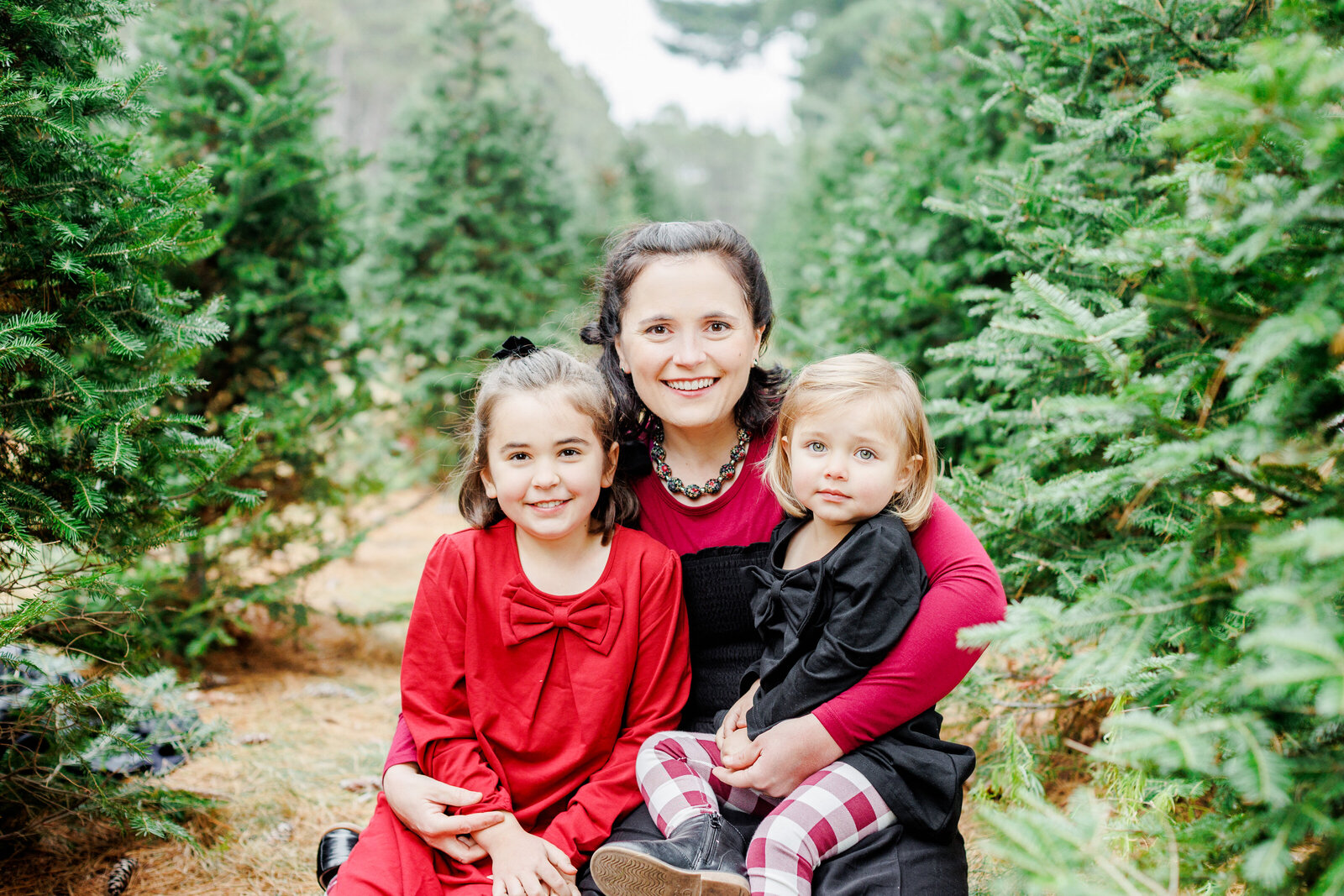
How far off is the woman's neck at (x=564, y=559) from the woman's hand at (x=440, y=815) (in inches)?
21.4

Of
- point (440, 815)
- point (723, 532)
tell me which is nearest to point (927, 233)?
point (723, 532)

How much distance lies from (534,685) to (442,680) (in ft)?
0.80

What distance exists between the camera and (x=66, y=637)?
7.77ft

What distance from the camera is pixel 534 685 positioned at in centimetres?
209

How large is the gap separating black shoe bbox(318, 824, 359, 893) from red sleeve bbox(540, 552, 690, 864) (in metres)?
0.59

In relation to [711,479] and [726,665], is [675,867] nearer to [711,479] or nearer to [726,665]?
[726,665]

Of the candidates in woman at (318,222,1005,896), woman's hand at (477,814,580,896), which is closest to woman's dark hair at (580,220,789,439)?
woman at (318,222,1005,896)

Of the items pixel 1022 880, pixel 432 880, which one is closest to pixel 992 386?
pixel 1022 880

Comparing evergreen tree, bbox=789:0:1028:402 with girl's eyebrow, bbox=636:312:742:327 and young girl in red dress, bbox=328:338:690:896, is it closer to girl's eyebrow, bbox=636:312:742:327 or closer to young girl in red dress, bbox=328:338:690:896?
girl's eyebrow, bbox=636:312:742:327

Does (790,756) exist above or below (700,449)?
below

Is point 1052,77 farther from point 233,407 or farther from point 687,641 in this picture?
point 233,407

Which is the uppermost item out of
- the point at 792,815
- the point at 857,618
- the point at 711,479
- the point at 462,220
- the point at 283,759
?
the point at 462,220

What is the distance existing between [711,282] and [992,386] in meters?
1.53

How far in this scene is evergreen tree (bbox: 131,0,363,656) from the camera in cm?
394
